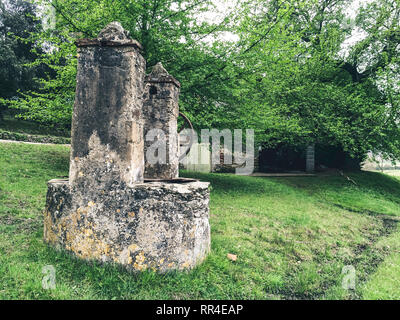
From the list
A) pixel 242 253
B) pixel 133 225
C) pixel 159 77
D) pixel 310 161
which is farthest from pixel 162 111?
pixel 310 161

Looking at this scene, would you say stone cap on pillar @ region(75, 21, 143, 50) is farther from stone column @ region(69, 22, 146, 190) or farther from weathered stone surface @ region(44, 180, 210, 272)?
weathered stone surface @ region(44, 180, 210, 272)

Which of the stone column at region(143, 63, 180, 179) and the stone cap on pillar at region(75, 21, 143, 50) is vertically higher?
the stone cap on pillar at region(75, 21, 143, 50)

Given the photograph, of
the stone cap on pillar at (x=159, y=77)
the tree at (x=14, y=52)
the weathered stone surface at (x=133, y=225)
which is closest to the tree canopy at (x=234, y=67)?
the stone cap on pillar at (x=159, y=77)

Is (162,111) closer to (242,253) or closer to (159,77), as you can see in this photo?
(159,77)

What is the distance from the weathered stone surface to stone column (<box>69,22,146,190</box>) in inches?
9.6

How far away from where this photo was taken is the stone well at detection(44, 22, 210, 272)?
3865mm

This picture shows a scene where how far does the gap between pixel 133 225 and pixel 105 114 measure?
1649 millimetres

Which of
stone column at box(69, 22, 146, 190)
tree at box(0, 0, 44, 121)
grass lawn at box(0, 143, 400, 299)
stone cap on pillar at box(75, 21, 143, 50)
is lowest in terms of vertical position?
grass lawn at box(0, 143, 400, 299)

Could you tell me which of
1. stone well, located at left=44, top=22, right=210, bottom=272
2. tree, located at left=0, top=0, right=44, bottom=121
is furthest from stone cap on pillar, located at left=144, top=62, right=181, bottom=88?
tree, located at left=0, top=0, right=44, bottom=121

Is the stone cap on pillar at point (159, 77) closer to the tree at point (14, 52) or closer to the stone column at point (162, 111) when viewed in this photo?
the stone column at point (162, 111)

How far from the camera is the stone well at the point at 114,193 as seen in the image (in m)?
3.87

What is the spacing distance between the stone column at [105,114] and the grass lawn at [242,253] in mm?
1263

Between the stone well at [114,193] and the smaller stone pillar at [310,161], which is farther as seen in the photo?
the smaller stone pillar at [310,161]

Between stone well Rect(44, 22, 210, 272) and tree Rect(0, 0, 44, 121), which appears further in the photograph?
tree Rect(0, 0, 44, 121)
